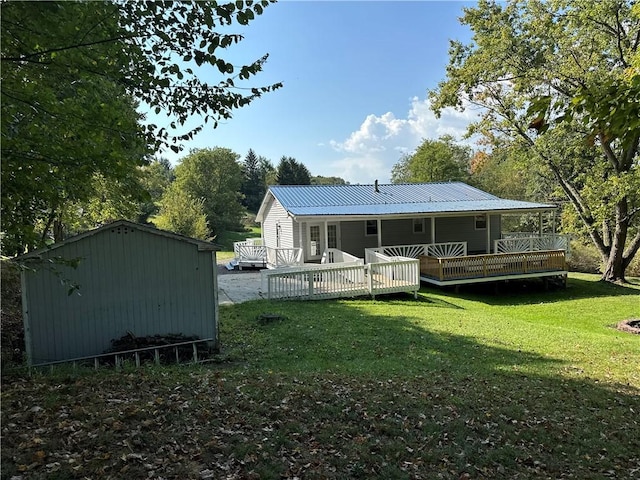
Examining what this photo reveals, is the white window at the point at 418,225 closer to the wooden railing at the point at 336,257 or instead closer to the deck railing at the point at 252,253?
the wooden railing at the point at 336,257

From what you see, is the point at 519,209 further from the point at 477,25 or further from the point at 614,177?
the point at 477,25

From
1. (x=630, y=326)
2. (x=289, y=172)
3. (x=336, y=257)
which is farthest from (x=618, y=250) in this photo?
(x=289, y=172)

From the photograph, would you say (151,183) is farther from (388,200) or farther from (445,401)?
(445,401)

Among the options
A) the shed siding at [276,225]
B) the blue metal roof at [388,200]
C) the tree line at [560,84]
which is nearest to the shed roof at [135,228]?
the blue metal roof at [388,200]

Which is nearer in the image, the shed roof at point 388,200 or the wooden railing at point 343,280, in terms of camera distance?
the wooden railing at point 343,280

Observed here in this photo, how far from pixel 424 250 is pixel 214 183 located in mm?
34395

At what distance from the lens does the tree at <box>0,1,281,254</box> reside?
379 centimetres

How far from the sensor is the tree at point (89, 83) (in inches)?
149

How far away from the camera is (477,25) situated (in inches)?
794

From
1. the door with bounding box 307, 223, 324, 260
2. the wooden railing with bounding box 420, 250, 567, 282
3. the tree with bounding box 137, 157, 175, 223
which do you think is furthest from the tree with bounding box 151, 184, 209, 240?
the wooden railing with bounding box 420, 250, 567, 282

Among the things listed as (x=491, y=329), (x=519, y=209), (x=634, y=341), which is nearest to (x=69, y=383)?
(x=491, y=329)

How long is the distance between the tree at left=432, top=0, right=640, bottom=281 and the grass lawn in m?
13.1

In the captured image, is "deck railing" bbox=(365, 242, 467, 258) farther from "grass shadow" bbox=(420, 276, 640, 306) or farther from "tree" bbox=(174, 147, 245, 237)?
"tree" bbox=(174, 147, 245, 237)

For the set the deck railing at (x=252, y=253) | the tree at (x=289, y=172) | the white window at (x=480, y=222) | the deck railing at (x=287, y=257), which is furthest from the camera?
the tree at (x=289, y=172)
